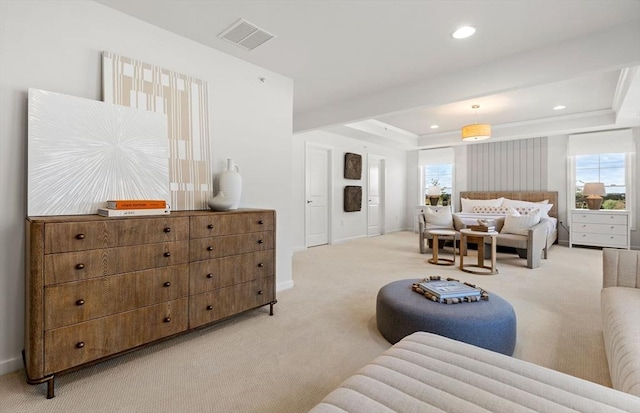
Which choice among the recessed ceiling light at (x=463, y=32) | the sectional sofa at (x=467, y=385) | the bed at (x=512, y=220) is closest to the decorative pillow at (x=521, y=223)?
the bed at (x=512, y=220)

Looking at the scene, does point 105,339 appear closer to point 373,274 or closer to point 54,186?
point 54,186

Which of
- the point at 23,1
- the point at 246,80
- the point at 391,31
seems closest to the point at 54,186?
the point at 23,1

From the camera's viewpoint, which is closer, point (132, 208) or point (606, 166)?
point (132, 208)

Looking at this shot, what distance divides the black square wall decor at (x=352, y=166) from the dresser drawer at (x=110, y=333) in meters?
5.24

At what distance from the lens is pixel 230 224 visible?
2527mm

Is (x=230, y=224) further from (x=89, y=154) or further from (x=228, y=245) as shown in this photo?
(x=89, y=154)

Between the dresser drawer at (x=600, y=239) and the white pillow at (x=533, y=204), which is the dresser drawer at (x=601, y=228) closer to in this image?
the dresser drawer at (x=600, y=239)

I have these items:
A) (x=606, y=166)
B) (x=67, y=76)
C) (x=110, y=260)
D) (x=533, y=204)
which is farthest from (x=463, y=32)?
(x=606, y=166)

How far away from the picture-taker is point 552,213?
669 centimetres

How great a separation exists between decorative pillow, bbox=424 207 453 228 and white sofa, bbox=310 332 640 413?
15.9 feet

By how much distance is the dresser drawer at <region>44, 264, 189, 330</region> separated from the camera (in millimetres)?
1699

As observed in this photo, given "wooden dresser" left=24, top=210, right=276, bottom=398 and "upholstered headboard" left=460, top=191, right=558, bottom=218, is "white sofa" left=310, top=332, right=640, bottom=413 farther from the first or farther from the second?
"upholstered headboard" left=460, top=191, right=558, bottom=218

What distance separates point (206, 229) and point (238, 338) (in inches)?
34.4

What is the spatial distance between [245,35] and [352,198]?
15.8 ft
